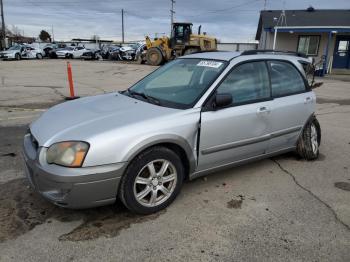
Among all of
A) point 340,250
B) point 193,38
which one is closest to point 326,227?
point 340,250

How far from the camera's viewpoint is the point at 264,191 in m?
4.11

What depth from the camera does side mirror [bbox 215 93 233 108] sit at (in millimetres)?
3699

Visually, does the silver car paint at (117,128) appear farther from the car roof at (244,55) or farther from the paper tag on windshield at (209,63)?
the car roof at (244,55)

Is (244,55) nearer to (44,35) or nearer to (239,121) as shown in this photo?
(239,121)

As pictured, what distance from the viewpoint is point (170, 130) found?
3412 millimetres

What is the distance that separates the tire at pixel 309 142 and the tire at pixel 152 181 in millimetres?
2248

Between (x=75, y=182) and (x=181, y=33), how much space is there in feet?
79.3

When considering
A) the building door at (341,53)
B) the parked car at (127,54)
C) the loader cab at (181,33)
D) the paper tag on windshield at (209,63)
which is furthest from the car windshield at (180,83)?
the parked car at (127,54)

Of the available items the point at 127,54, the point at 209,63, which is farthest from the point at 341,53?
the point at 209,63

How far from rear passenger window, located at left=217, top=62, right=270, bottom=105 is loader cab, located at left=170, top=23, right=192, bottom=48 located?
875 inches

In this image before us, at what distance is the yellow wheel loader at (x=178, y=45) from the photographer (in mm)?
25844

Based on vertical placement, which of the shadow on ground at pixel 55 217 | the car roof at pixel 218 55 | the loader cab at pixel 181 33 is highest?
the loader cab at pixel 181 33

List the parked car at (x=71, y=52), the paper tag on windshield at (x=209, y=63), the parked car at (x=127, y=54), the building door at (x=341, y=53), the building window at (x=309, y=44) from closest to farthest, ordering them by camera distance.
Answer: the paper tag on windshield at (x=209, y=63) → the building door at (x=341, y=53) → the building window at (x=309, y=44) → the parked car at (x=127, y=54) → the parked car at (x=71, y=52)

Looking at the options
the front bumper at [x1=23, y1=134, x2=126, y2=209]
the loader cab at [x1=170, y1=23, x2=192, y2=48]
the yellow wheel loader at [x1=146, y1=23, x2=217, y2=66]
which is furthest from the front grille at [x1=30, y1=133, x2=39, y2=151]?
the loader cab at [x1=170, y1=23, x2=192, y2=48]
